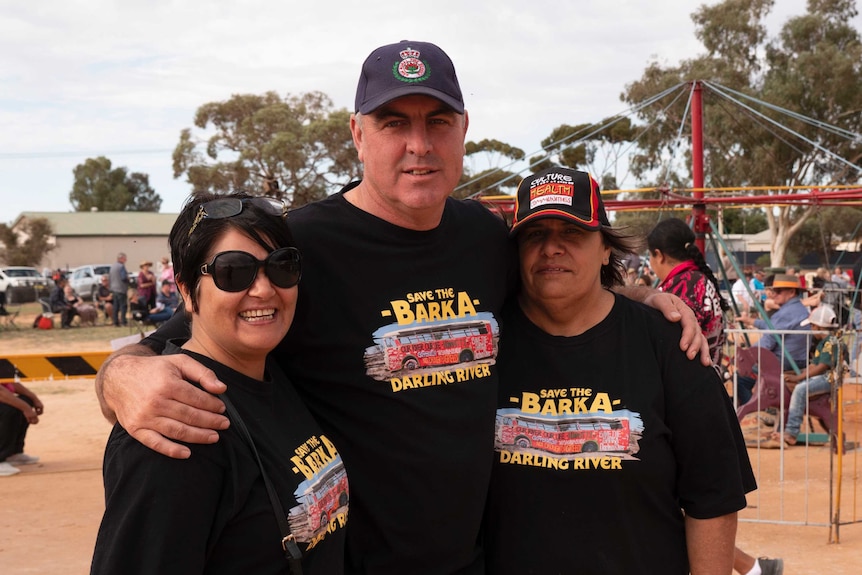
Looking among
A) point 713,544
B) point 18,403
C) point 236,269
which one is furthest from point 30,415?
point 713,544

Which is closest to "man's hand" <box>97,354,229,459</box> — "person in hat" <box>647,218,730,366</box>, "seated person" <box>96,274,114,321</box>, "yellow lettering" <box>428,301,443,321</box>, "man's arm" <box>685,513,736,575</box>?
"yellow lettering" <box>428,301,443,321</box>

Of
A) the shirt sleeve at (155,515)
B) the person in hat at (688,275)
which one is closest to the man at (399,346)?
the shirt sleeve at (155,515)

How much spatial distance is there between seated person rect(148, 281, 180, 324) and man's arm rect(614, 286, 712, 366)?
15.2m

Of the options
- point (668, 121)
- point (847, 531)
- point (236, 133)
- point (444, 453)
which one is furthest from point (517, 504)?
point (236, 133)

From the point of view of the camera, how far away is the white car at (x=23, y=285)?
27734 mm

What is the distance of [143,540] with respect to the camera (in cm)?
159

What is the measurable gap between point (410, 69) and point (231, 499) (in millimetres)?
1312

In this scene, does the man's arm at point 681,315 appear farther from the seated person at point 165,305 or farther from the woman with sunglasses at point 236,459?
the seated person at point 165,305

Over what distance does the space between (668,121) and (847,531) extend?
34.5 m

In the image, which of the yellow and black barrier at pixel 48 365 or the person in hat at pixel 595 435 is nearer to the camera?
the person in hat at pixel 595 435

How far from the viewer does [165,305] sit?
18.5 meters

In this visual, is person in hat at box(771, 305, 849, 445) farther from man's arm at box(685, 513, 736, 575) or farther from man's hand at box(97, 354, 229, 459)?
man's hand at box(97, 354, 229, 459)

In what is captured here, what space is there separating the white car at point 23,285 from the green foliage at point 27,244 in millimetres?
11051

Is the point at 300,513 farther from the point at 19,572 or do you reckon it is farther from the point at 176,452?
the point at 19,572
